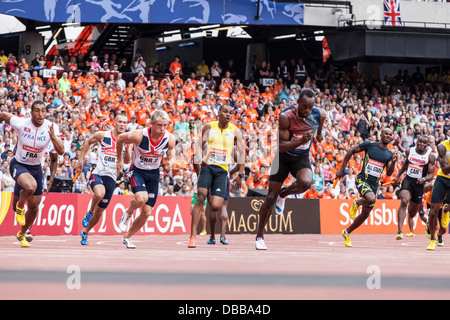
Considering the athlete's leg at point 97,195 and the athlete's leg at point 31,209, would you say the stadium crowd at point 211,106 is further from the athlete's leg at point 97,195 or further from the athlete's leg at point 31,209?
the athlete's leg at point 31,209

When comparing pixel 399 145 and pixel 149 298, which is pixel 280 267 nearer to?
pixel 149 298

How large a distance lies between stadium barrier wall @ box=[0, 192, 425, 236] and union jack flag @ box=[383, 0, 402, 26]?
12.0 m

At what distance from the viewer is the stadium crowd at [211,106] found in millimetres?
25328

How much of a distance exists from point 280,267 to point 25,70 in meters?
21.7

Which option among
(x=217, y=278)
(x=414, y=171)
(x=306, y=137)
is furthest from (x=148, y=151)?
(x=414, y=171)

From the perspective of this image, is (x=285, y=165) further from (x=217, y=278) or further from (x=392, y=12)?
(x=392, y=12)

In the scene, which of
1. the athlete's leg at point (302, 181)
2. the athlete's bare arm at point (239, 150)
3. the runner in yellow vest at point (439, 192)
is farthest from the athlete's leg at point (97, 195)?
the runner in yellow vest at point (439, 192)

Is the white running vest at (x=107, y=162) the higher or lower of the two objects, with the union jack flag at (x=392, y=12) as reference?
lower

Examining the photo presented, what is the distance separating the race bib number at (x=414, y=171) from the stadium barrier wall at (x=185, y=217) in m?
5.59

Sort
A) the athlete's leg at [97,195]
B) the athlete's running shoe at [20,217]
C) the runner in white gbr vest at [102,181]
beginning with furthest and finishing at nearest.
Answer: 1. the runner in white gbr vest at [102,181]
2. the athlete's leg at [97,195]
3. the athlete's running shoe at [20,217]

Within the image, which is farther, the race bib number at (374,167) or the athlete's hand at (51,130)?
the race bib number at (374,167)

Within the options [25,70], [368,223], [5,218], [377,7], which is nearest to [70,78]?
[25,70]

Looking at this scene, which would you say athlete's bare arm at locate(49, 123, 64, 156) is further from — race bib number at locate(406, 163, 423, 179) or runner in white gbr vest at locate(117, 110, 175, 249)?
race bib number at locate(406, 163, 423, 179)

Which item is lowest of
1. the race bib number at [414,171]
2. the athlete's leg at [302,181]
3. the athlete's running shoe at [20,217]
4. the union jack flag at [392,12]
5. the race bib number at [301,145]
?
the athlete's running shoe at [20,217]
